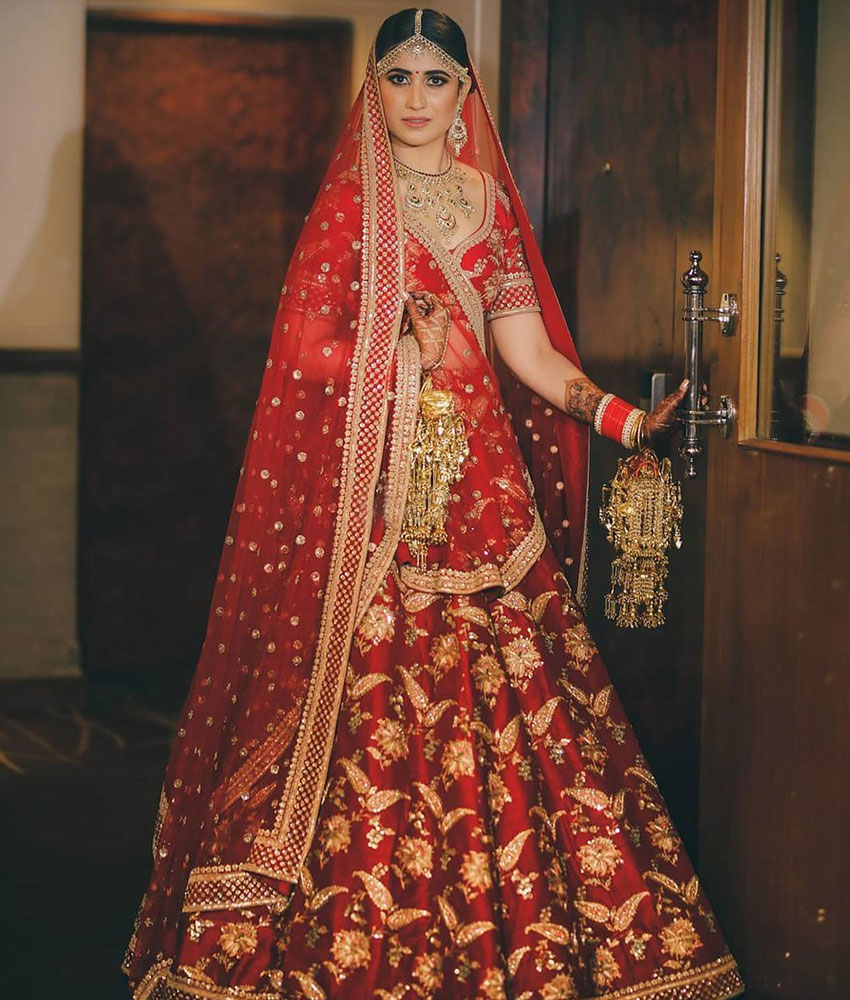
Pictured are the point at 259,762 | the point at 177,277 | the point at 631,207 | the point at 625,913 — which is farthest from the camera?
the point at 177,277

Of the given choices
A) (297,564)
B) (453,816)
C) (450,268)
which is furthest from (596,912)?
(450,268)

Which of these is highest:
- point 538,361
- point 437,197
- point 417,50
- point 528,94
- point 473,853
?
point 528,94

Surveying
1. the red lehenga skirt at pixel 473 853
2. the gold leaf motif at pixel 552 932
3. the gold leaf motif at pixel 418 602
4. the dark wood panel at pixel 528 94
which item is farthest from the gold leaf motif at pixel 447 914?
the dark wood panel at pixel 528 94

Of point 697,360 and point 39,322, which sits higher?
point 39,322

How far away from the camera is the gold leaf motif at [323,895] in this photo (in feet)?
6.42

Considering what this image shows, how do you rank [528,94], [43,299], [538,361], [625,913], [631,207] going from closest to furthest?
[625,913] → [538,361] → [631,207] → [528,94] → [43,299]

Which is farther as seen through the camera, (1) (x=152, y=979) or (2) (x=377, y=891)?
(1) (x=152, y=979)

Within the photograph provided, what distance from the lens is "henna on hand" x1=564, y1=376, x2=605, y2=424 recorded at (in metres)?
2.24

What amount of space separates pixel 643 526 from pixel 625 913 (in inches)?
23.6

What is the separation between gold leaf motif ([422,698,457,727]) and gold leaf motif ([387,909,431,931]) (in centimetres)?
28

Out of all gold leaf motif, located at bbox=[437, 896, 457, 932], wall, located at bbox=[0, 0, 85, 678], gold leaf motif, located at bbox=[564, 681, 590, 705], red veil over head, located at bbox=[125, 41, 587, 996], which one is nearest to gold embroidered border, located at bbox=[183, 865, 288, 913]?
red veil over head, located at bbox=[125, 41, 587, 996]

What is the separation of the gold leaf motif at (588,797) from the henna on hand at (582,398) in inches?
24.1

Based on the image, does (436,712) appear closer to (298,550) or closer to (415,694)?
(415,694)

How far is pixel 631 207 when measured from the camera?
2.91 meters
